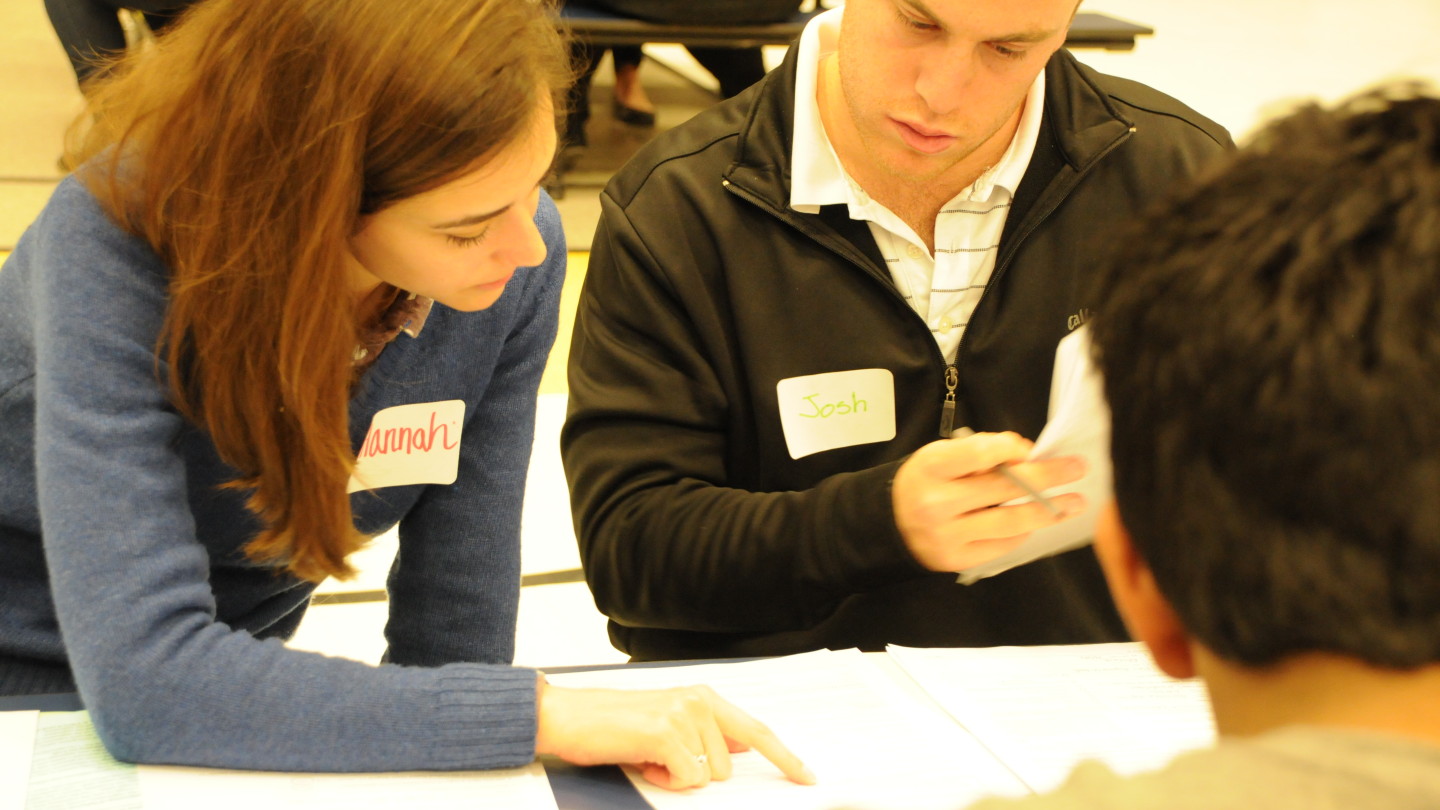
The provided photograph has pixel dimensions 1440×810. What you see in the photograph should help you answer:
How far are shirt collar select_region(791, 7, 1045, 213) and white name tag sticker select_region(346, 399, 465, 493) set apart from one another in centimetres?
41

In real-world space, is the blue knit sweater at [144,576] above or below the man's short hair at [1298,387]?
below

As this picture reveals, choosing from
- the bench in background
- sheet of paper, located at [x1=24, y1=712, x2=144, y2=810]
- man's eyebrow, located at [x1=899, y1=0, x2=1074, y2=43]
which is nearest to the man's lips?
man's eyebrow, located at [x1=899, y1=0, x2=1074, y2=43]

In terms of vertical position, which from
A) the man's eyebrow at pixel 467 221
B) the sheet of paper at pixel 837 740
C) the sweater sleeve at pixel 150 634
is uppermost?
the man's eyebrow at pixel 467 221

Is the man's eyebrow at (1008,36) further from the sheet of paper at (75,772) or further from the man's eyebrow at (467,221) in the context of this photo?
the sheet of paper at (75,772)

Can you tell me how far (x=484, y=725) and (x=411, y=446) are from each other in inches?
14.4

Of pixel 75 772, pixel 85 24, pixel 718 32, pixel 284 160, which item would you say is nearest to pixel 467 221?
pixel 284 160

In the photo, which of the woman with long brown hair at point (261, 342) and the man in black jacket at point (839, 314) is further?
the man in black jacket at point (839, 314)

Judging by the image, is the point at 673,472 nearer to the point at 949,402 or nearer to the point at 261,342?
the point at 949,402

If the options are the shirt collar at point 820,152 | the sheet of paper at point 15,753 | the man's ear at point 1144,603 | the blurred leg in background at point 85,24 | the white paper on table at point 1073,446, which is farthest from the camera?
the blurred leg in background at point 85,24

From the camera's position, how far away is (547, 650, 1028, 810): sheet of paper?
3.11ft

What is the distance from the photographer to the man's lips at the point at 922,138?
1293 mm

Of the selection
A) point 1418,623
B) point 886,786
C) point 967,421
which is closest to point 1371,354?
point 1418,623

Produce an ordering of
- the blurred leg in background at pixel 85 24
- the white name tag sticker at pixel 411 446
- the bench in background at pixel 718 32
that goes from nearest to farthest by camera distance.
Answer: the white name tag sticker at pixel 411 446
the bench in background at pixel 718 32
the blurred leg in background at pixel 85 24

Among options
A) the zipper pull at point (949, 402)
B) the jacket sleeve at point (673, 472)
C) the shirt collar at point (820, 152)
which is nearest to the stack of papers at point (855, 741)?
the jacket sleeve at point (673, 472)
